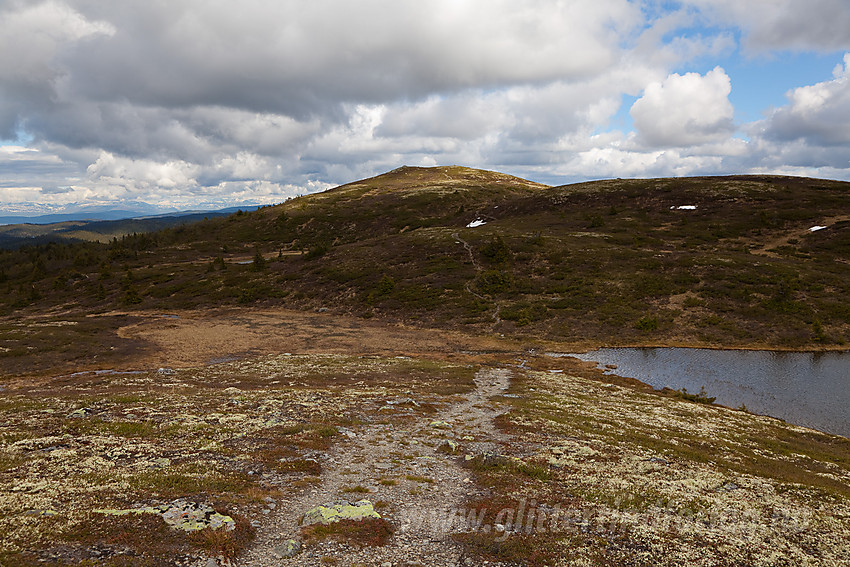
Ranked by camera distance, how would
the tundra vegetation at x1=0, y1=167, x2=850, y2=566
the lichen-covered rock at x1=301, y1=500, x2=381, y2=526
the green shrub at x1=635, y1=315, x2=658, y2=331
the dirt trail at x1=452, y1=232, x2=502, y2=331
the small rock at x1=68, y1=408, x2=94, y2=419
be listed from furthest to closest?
the dirt trail at x1=452, y1=232, x2=502, y2=331, the green shrub at x1=635, y1=315, x2=658, y2=331, the small rock at x1=68, y1=408, x2=94, y2=419, the lichen-covered rock at x1=301, y1=500, x2=381, y2=526, the tundra vegetation at x1=0, y1=167, x2=850, y2=566

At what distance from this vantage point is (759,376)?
151 feet

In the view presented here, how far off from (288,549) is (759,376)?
179 ft

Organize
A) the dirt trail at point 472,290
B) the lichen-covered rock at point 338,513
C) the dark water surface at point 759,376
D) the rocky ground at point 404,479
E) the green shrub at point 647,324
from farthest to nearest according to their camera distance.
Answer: the dirt trail at point 472,290 → the green shrub at point 647,324 → the dark water surface at point 759,376 → the lichen-covered rock at point 338,513 → the rocky ground at point 404,479

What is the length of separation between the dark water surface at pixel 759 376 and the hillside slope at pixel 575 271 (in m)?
4.65

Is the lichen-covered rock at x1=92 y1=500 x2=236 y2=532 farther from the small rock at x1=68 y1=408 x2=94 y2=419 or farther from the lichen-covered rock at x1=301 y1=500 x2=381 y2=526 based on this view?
the small rock at x1=68 y1=408 x2=94 y2=419

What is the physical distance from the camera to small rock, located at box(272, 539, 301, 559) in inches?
481

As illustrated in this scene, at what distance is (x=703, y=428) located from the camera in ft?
96.5

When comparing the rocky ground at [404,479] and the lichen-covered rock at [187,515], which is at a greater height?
the lichen-covered rock at [187,515]

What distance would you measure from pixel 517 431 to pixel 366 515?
566 inches

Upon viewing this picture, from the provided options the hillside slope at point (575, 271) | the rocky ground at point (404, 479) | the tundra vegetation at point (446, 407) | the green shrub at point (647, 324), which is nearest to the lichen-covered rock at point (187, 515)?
the rocky ground at point (404, 479)

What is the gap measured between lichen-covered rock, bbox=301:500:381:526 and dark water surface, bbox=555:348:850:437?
4063cm

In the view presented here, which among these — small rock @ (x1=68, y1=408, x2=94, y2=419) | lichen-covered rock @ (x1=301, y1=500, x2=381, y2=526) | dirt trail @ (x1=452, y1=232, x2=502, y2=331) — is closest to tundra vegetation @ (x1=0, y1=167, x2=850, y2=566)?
small rock @ (x1=68, y1=408, x2=94, y2=419)

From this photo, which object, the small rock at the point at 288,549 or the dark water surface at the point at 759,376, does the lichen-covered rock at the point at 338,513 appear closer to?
the small rock at the point at 288,549

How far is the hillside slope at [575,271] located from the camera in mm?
64875
